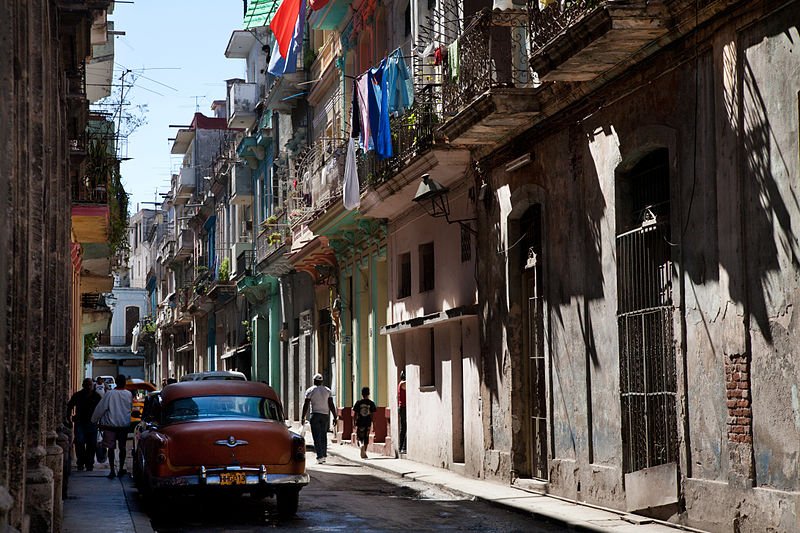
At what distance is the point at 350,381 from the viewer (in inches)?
1182

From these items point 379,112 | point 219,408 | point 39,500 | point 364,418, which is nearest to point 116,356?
point 364,418

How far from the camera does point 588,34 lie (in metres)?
13.1

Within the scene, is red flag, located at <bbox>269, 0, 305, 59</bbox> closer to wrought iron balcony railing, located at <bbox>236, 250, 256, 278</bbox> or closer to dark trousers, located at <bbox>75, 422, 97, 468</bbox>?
dark trousers, located at <bbox>75, 422, 97, 468</bbox>

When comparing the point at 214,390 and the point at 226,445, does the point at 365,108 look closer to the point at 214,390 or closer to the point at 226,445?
the point at 214,390

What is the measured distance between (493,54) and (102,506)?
7.26 m

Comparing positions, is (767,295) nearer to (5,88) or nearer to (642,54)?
(642,54)

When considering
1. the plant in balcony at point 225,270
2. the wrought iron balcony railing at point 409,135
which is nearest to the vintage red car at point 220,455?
the wrought iron balcony railing at point 409,135

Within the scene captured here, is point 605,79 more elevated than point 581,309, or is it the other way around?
point 605,79

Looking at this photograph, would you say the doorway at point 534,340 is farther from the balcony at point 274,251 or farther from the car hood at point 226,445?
the balcony at point 274,251

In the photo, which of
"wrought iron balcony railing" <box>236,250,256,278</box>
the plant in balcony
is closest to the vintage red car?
"wrought iron balcony railing" <box>236,250,256,278</box>

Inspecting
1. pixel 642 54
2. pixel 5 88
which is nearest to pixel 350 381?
pixel 642 54

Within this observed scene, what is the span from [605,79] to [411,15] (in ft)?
29.8

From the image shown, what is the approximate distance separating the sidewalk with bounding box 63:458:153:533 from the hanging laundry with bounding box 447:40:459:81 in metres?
7.09

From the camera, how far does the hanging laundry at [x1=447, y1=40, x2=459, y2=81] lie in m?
18.1
